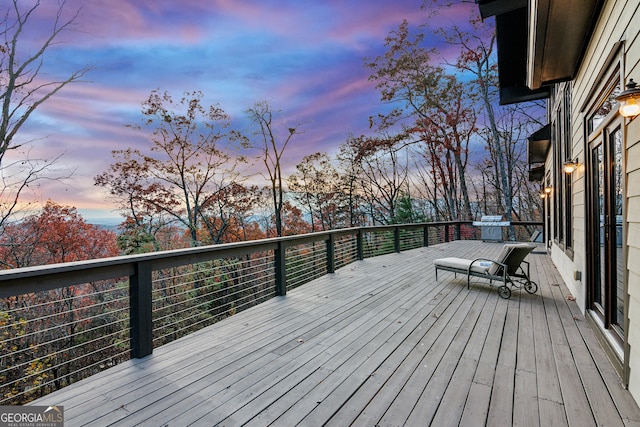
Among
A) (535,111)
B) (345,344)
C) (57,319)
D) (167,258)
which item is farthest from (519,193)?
(57,319)

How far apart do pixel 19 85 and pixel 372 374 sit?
35.1 feet

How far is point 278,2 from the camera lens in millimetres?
7836

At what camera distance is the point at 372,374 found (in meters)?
2.21

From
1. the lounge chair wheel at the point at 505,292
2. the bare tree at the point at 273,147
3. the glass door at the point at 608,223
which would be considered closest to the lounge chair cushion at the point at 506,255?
the lounge chair wheel at the point at 505,292

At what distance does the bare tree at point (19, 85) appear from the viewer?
736 centimetres

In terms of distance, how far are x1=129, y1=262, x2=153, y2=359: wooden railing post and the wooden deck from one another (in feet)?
0.43

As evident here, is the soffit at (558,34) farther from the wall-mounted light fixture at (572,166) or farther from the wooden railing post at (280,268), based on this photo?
the wooden railing post at (280,268)

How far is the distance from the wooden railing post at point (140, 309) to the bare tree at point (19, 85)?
832 cm

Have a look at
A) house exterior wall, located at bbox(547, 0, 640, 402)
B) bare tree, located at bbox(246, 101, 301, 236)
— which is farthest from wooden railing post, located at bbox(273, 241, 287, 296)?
bare tree, located at bbox(246, 101, 301, 236)

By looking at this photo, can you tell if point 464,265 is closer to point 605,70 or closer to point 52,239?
point 605,70

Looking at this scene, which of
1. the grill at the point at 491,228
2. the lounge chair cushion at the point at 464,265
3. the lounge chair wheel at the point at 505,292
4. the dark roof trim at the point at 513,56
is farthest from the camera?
the grill at the point at 491,228

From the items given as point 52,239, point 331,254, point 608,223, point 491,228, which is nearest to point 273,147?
point 52,239

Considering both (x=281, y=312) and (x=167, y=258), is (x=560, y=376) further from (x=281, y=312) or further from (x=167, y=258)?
(x=167, y=258)

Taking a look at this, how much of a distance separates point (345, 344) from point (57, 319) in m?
12.0
